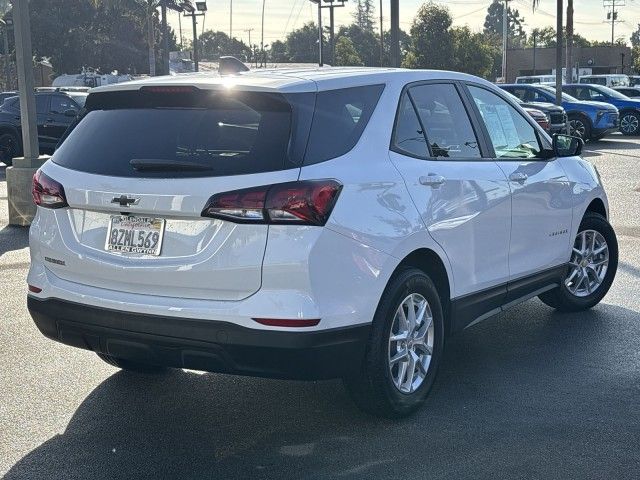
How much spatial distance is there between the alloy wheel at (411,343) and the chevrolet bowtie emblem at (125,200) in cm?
140

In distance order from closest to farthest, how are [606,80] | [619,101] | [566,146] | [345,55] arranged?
1. [566,146]
2. [619,101]
3. [606,80]
4. [345,55]

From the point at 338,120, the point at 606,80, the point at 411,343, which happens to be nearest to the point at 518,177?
the point at 411,343

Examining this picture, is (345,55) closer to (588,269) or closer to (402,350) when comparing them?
(588,269)

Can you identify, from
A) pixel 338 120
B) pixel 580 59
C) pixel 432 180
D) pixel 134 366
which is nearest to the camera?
pixel 338 120

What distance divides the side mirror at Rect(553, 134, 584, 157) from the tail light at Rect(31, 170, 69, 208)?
3.48m

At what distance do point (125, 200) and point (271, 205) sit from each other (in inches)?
29.4

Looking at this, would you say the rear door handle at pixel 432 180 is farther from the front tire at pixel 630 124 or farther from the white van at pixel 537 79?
the white van at pixel 537 79

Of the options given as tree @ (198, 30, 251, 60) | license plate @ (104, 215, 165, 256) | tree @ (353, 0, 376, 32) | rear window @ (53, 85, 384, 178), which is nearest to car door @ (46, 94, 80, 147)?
rear window @ (53, 85, 384, 178)

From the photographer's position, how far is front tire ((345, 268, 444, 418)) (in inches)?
183

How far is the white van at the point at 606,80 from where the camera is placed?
41656mm

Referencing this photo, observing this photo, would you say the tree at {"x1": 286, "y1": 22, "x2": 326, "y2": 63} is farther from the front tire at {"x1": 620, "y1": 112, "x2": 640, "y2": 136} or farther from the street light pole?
the street light pole

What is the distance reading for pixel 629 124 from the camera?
30812mm

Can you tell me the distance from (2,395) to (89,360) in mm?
787

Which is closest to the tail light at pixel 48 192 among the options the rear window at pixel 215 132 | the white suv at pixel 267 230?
the white suv at pixel 267 230
